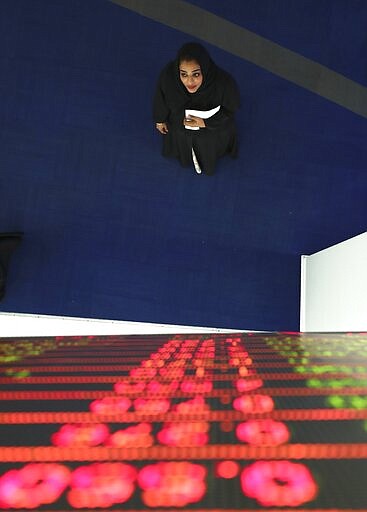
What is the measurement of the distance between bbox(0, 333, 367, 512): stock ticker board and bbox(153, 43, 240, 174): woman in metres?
1.37

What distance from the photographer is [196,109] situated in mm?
2467

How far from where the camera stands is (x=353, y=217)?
3016 millimetres

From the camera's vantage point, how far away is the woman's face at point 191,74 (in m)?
2.18

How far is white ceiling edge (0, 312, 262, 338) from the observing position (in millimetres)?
2949

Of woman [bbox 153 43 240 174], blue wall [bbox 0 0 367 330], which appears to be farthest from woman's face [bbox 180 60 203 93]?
blue wall [bbox 0 0 367 330]

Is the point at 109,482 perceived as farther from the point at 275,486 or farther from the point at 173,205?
the point at 173,205

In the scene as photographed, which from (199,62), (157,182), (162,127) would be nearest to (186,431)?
(199,62)

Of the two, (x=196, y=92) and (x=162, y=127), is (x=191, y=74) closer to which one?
(x=196, y=92)

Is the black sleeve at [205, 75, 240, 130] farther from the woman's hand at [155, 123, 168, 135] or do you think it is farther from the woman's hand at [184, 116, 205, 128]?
the woman's hand at [155, 123, 168, 135]

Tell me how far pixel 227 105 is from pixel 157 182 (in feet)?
2.30

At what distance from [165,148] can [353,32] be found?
1.29m

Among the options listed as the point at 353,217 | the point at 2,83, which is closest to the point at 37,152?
the point at 2,83

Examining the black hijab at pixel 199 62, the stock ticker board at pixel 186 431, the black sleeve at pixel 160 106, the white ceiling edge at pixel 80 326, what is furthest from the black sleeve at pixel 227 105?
the stock ticker board at pixel 186 431

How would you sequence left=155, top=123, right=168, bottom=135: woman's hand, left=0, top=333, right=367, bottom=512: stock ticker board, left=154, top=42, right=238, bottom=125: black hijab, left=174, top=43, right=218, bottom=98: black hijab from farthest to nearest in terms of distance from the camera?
left=155, top=123, right=168, bottom=135: woman's hand < left=154, top=42, right=238, bottom=125: black hijab < left=174, top=43, right=218, bottom=98: black hijab < left=0, top=333, right=367, bottom=512: stock ticker board
